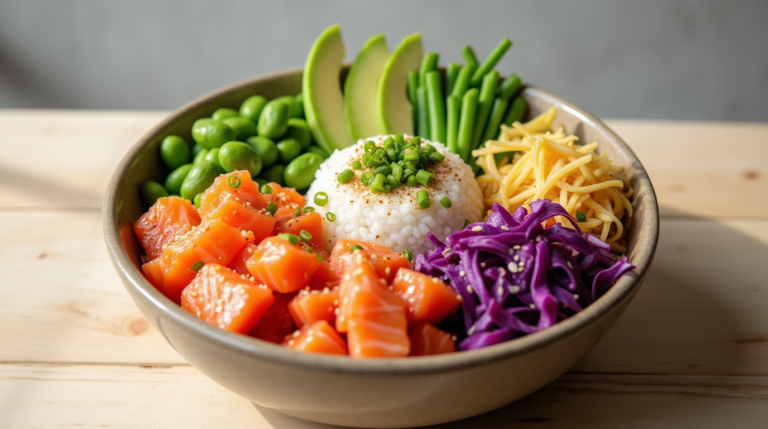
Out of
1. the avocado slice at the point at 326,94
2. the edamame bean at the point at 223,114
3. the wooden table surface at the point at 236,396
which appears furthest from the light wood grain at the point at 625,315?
the avocado slice at the point at 326,94

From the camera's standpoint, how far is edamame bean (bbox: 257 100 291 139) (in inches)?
132

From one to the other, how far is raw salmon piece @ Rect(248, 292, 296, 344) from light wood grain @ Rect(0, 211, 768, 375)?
0.58 metres

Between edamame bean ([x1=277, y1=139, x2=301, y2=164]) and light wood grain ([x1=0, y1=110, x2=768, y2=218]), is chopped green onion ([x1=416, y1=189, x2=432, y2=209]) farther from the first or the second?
light wood grain ([x1=0, y1=110, x2=768, y2=218])

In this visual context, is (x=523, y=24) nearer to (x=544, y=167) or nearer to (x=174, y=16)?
(x=174, y=16)

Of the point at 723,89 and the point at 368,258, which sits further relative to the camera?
the point at 723,89

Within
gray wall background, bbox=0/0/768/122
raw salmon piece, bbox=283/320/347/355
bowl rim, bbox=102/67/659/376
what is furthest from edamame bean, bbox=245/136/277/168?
gray wall background, bbox=0/0/768/122

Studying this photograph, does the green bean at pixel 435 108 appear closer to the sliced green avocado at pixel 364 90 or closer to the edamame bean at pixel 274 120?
the sliced green avocado at pixel 364 90

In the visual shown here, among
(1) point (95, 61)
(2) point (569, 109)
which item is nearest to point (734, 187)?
(2) point (569, 109)

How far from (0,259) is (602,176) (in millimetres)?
2881

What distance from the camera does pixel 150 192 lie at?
303 cm

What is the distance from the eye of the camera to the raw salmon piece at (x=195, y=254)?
2.40 meters

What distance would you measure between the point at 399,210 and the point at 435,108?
91 cm

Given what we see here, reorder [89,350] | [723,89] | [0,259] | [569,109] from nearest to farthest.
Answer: [89,350] < [0,259] < [569,109] < [723,89]

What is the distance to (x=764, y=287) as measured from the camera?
9.94 feet
